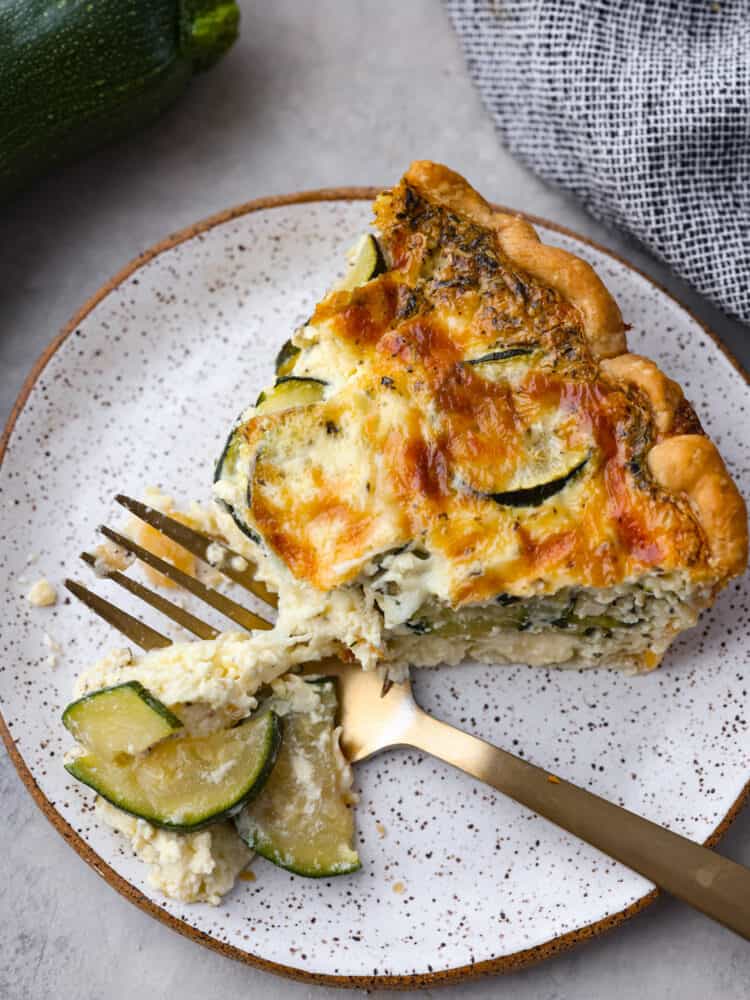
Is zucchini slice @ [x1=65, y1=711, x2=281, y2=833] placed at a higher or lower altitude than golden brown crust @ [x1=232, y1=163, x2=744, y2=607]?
lower

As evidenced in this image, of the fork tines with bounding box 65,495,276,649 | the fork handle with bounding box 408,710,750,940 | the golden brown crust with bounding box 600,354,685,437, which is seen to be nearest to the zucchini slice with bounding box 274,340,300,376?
the fork tines with bounding box 65,495,276,649

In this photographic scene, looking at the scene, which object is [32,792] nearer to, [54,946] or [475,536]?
[54,946]

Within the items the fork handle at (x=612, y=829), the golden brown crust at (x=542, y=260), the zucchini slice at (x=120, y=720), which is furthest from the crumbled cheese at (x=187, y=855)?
the golden brown crust at (x=542, y=260)

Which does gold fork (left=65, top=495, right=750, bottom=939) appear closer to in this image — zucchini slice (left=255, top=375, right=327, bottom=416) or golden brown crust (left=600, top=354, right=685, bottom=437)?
zucchini slice (left=255, top=375, right=327, bottom=416)

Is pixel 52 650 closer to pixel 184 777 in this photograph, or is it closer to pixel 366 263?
pixel 184 777

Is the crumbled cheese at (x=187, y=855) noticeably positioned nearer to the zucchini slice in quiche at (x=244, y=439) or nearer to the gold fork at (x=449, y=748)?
the gold fork at (x=449, y=748)

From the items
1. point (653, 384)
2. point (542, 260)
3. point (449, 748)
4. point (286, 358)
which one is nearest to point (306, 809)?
point (449, 748)

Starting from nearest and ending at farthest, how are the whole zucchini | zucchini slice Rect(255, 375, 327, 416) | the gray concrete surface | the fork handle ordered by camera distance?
the fork handle
zucchini slice Rect(255, 375, 327, 416)
the whole zucchini
the gray concrete surface
